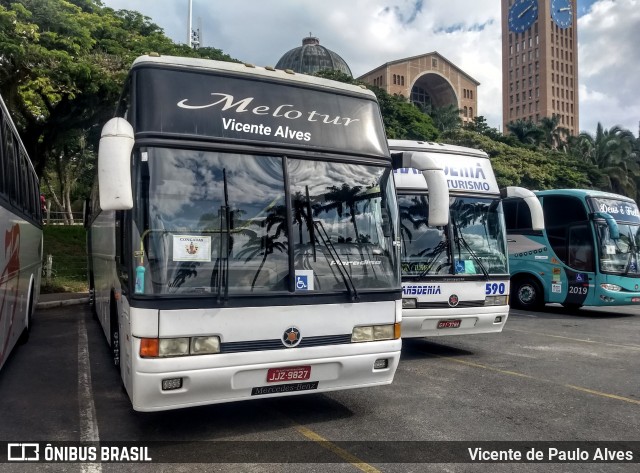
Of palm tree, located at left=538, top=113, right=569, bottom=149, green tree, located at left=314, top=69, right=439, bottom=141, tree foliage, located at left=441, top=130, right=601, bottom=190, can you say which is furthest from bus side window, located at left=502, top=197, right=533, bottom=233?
palm tree, located at left=538, top=113, right=569, bottom=149

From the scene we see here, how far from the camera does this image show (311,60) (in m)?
85.8

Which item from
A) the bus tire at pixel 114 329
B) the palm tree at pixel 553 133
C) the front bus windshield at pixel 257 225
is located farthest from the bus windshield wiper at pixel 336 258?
the palm tree at pixel 553 133

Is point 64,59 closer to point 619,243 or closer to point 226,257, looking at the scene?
point 226,257

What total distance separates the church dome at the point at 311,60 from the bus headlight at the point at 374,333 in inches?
3208

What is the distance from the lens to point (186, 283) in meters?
4.57

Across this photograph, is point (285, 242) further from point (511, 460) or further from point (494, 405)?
point (494, 405)

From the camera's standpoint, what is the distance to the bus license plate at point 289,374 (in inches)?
190

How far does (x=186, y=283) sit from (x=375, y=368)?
6.34ft

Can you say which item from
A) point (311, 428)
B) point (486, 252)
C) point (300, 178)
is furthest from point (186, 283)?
point (486, 252)

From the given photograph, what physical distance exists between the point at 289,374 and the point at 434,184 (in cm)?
243

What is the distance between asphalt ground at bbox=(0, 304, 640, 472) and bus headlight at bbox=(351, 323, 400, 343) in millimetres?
809

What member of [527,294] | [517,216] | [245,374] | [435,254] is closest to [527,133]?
[517,216]

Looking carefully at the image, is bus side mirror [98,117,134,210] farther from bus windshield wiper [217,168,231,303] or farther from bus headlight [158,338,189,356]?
bus headlight [158,338,189,356]

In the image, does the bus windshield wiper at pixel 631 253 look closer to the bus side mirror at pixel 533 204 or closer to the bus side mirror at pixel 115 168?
the bus side mirror at pixel 533 204
